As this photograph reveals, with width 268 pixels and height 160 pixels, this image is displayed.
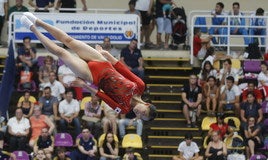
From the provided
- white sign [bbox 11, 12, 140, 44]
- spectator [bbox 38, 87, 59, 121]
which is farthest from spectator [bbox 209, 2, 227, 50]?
spectator [bbox 38, 87, 59, 121]

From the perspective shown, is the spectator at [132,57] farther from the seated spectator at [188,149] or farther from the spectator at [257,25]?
the spectator at [257,25]

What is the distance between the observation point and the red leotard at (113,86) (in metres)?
16.4

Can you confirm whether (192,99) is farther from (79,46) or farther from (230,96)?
(79,46)

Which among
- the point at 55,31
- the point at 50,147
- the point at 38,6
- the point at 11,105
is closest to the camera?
the point at 55,31

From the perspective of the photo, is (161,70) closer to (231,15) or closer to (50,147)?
(231,15)

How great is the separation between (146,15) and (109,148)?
17.0 feet

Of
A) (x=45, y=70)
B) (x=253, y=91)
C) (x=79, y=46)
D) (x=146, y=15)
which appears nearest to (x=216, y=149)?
(x=253, y=91)

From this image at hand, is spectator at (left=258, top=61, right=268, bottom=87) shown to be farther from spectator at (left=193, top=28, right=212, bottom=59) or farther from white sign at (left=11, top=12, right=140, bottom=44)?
white sign at (left=11, top=12, right=140, bottom=44)

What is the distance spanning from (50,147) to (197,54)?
5510mm

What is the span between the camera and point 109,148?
23.3m

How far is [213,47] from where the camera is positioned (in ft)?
87.4

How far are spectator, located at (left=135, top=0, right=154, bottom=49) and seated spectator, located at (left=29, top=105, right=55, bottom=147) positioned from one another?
4.70 meters

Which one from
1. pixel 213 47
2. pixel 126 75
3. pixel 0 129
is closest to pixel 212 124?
pixel 213 47

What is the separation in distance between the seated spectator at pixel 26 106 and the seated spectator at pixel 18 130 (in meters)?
0.35
